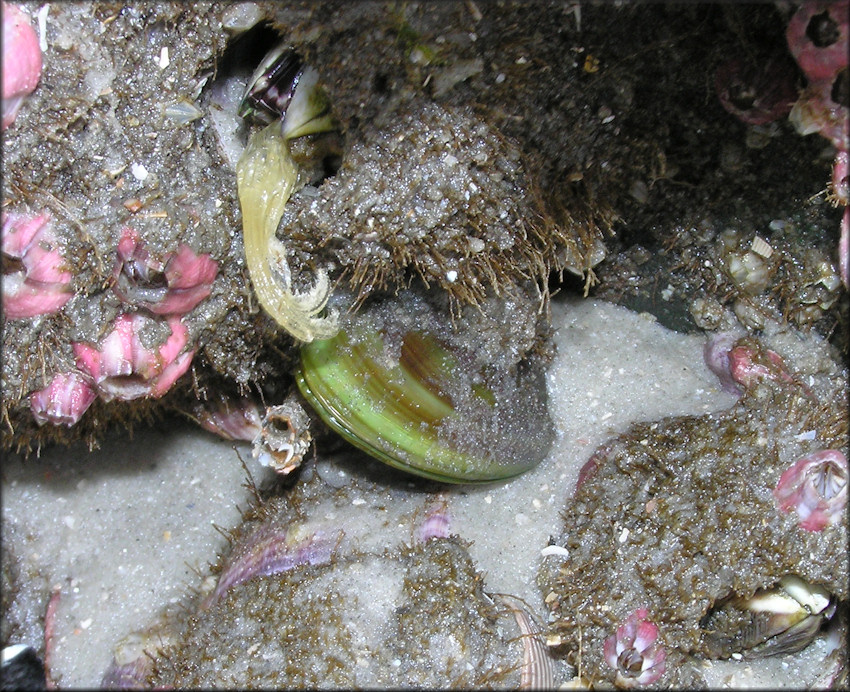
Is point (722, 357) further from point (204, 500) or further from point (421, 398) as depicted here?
point (204, 500)

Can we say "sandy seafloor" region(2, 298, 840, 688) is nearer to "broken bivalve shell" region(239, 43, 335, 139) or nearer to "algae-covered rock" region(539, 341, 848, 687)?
"algae-covered rock" region(539, 341, 848, 687)

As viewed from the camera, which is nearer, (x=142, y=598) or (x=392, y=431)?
A: (x=392, y=431)

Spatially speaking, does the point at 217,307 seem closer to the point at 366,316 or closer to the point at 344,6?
the point at 366,316

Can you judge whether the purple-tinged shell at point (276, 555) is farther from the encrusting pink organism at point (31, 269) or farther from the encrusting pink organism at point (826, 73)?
the encrusting pink organism at point (826, 73)

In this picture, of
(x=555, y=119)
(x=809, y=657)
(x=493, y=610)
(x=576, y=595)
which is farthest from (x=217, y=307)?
(x=809, y=657)

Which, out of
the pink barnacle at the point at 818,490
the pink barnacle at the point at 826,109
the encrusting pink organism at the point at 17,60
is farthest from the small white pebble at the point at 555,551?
the encrusting pink organism at the point at 17,60

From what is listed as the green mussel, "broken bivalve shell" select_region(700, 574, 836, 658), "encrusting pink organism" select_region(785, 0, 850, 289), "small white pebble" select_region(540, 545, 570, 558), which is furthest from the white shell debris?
"small white pebble" select_region(540, 545, 570, 558)

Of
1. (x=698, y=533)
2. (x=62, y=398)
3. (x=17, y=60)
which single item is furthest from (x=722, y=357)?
(x=17, y=60)
